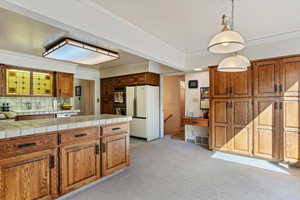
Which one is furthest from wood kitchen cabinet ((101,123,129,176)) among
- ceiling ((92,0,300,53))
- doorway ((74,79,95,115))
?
doorway ((74,79,95,115))

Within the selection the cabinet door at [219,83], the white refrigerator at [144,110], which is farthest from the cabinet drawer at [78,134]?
the cabinet door at [219,83]

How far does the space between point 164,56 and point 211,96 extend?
1555 millimetres

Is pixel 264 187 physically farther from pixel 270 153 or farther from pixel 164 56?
pixel 164 56

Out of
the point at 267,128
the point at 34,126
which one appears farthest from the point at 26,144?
the point at 267,128

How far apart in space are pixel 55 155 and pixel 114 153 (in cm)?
94

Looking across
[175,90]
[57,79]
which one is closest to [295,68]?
[175,90]

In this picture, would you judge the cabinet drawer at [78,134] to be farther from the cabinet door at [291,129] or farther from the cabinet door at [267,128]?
the cabinet door at [291,129]

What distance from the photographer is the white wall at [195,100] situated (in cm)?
482

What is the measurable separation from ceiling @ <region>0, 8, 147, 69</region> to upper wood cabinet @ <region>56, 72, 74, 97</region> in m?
1.29

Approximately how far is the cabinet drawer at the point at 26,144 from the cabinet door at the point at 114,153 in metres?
0.76

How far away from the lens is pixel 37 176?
181 centimetres

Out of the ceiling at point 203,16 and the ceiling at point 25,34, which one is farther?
the ceiling at point 25,34

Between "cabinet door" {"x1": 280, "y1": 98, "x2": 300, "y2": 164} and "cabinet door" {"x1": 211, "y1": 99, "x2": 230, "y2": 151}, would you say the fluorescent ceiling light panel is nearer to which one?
"cabinet door" {"x1": 211, "y1": 99, "x2": 230, "y2": 151}

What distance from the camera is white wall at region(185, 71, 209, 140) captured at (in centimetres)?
482
